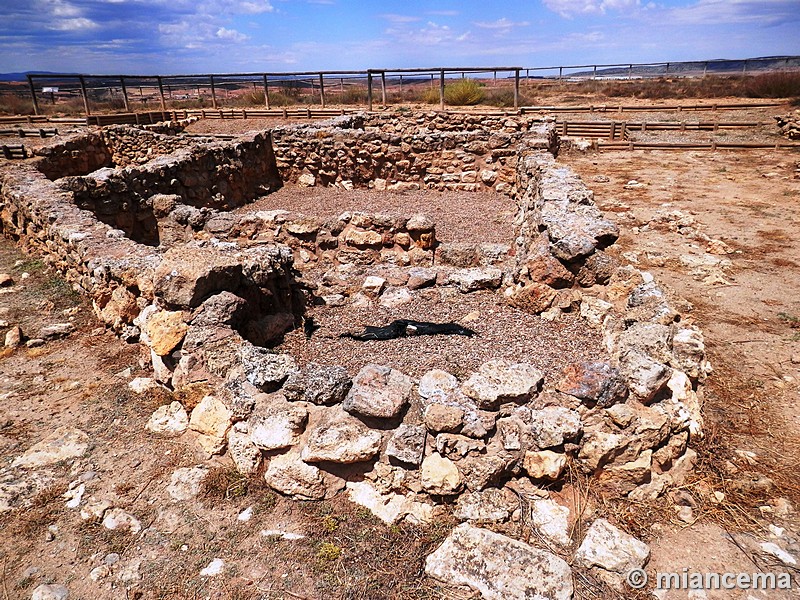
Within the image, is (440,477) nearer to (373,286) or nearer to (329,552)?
(329,552)

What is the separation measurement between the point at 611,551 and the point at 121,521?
3.17m

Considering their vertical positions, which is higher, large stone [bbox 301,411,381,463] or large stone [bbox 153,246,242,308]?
large stone [bbox 153,246,242,308]

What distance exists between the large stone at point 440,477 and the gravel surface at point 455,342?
975mm

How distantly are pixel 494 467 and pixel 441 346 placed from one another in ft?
5.16

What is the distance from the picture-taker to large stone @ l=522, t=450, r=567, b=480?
3.35 m

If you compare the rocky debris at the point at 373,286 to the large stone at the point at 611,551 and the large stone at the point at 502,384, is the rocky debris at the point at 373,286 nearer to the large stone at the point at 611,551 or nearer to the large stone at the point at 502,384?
the large stone at the point at 502,384

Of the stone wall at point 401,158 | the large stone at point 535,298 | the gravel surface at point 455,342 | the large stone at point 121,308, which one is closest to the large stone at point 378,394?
the gravel surface at point 455,342

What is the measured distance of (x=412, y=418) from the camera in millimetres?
3486

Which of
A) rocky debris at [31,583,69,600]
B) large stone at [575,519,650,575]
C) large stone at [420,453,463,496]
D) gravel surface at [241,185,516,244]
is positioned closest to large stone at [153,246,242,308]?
rocky debris at [31,583,69,600]

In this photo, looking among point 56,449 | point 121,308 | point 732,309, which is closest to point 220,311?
point 56,449

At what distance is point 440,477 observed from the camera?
10.8ft

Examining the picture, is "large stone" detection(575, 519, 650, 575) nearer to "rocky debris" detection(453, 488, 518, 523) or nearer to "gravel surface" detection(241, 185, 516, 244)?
"rocky debris" detection(453, 488, 518, 523)

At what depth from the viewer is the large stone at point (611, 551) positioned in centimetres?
298

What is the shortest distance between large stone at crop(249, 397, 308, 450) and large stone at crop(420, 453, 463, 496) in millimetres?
912
